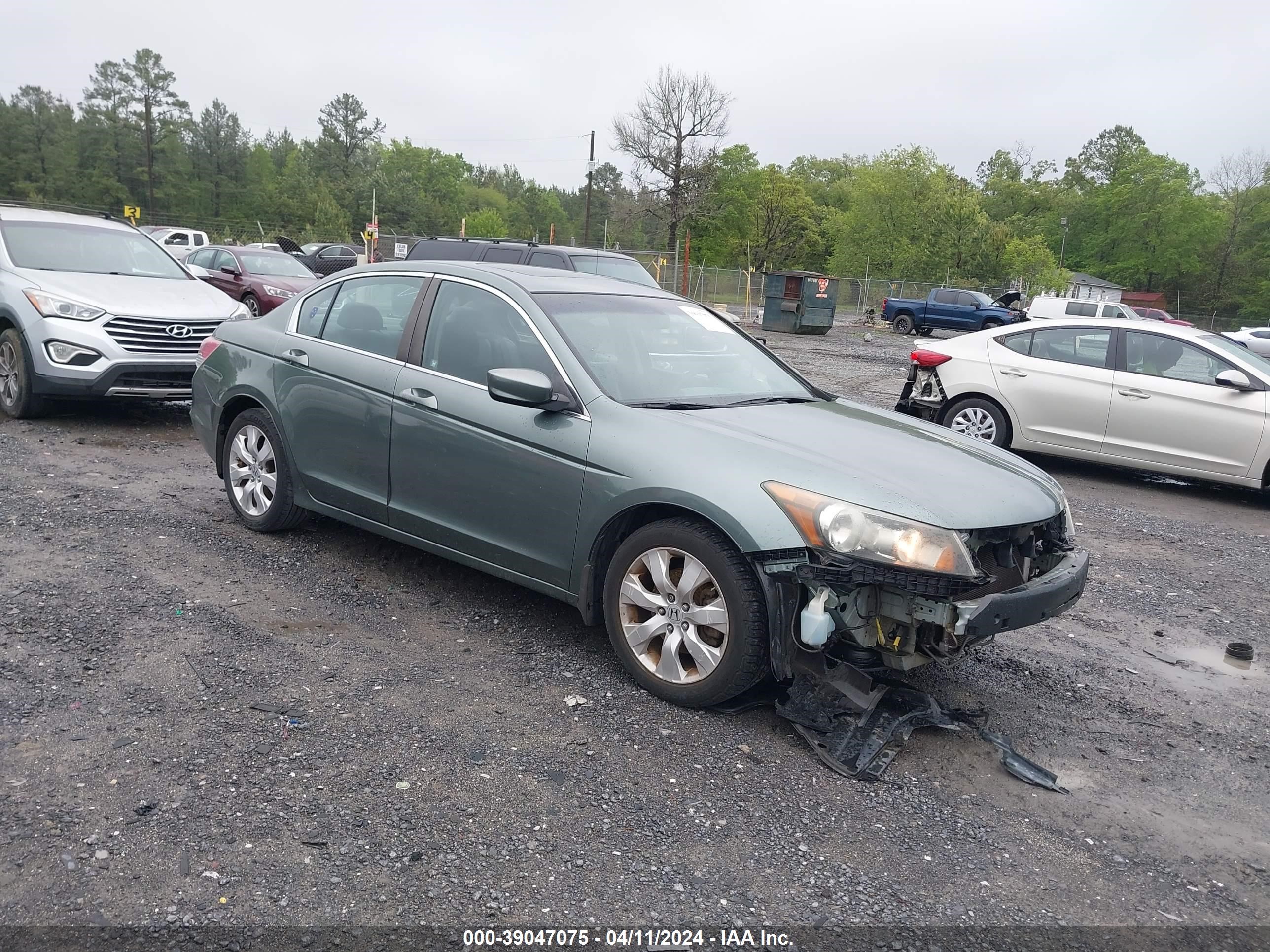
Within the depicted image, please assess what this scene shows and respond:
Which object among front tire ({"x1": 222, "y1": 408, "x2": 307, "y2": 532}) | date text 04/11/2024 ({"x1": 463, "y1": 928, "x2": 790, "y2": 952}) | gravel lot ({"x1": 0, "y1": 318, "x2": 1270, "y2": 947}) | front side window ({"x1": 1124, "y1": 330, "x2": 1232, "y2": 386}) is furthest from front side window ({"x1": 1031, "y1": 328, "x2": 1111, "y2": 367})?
date text 04/11/2024 ({"x1": 463, "y1": 928, "x2": 790, "y2": 952})

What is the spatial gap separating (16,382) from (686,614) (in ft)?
24.0

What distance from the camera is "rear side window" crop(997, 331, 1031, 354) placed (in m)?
9.41

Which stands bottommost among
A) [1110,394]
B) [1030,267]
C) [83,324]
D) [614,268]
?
[1110,394]

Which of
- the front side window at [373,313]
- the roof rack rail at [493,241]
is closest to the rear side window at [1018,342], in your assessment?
the roof rack rail at [493,241]

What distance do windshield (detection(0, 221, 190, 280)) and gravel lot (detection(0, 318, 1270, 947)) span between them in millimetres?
4437

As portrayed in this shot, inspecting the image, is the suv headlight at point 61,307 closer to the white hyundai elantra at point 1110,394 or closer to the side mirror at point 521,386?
the side mirror at point 521,386

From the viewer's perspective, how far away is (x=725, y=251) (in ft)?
266

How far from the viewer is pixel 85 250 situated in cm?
924

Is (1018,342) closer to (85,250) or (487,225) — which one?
(85,250)

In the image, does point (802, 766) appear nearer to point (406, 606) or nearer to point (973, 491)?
point (973, 491)

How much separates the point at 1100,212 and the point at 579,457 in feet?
332

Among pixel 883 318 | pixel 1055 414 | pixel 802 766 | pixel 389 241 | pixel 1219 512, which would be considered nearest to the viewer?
pixel 802 766

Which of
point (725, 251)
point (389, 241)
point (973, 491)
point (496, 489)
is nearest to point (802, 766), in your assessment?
point (973, 491)

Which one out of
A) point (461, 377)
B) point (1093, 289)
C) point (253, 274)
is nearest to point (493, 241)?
point (253, 274)
